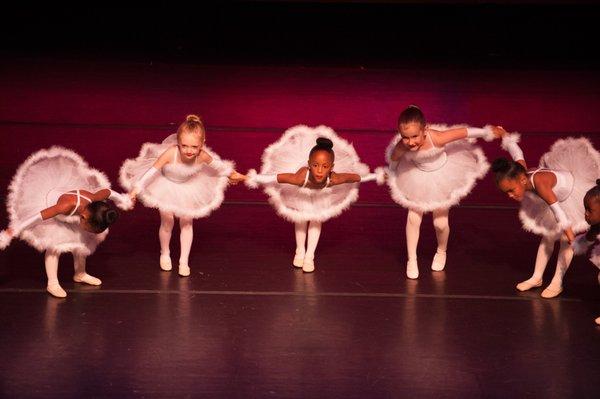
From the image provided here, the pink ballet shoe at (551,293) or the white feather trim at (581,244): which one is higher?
the white feather trim at (581,244)

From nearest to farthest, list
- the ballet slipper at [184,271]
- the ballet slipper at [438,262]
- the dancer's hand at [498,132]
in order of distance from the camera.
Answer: the dancer's hand at [498,132] < the ballet slipper at [184,271] < the ballet slipper at [438,262]

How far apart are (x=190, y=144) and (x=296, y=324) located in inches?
33.5

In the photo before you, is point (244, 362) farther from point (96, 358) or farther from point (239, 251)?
point (239, 251)

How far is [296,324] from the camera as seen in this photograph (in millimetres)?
3088

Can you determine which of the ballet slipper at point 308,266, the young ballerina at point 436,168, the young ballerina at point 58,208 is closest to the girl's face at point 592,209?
the young ballerina at point 436,168

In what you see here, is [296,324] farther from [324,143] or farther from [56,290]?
[56,290]

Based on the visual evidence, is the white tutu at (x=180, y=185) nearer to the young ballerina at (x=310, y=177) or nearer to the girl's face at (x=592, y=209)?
the young ballerina at (x=310, y=177)

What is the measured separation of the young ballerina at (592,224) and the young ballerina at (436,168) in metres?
0.50

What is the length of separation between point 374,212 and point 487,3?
1.54 meters

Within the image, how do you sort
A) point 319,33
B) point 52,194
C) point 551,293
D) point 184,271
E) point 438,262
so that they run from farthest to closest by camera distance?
point 319,33 → point 438,262 → point 184,271 → point 551,293 → point 52,194

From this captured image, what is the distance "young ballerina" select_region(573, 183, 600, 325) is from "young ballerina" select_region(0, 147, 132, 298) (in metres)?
1.79

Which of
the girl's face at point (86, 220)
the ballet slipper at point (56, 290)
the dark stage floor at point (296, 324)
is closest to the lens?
the dark stage floor at point (296, 324)

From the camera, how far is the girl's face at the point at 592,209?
9.93 feet

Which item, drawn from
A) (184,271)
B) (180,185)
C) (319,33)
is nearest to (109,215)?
(180,185)
